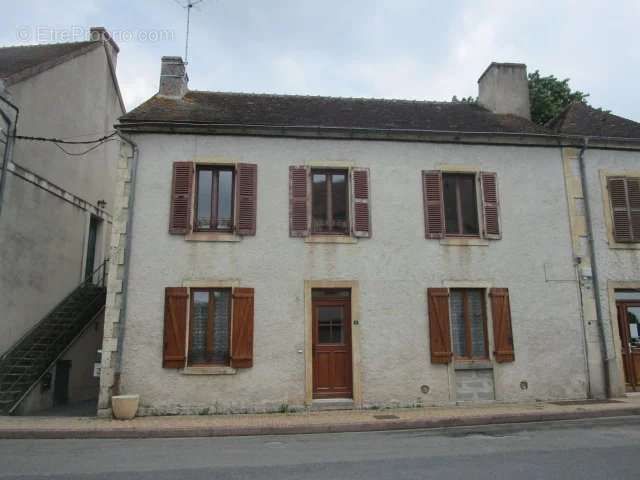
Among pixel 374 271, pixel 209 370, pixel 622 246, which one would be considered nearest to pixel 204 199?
pixel 209 370

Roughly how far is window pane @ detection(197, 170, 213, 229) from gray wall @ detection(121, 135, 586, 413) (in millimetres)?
401

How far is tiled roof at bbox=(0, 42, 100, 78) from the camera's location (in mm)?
12316

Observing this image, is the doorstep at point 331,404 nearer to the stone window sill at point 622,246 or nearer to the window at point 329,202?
the window at point 329,202

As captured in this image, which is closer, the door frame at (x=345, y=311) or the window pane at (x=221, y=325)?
the window pane at (x=221, y=325)

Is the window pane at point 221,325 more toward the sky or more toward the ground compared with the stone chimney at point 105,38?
more toward the ground

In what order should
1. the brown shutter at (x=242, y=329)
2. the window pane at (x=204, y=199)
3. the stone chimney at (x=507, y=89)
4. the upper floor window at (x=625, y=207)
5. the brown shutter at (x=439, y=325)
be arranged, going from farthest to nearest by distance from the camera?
the stone chimney at (x=507, y=89), the upper floor window at (x=625, y=207), the window pane at (x=204, y=199), the brown shutter at (x=439, y=325), the brown shutter at (x=242, y=329)

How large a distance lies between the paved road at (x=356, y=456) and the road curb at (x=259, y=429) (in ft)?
0.87

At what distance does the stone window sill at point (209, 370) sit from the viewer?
32.1 ft

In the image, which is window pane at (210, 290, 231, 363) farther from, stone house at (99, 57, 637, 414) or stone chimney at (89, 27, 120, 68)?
stone chimney at (89, 27, 120, 68)

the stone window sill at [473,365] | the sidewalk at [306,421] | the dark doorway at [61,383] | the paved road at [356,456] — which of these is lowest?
the paved road at [356,456]

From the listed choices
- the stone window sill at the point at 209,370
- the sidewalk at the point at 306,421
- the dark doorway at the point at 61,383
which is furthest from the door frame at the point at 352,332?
the dark doorway at the point at 61,383

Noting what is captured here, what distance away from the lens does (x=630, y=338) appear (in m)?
11.4

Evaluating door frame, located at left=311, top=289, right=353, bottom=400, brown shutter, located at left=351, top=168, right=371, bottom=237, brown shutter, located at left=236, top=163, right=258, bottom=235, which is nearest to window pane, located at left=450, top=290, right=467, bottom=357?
door frame, located at left=311, top=289, right=353, bottom=400

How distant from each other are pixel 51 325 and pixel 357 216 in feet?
25.7
